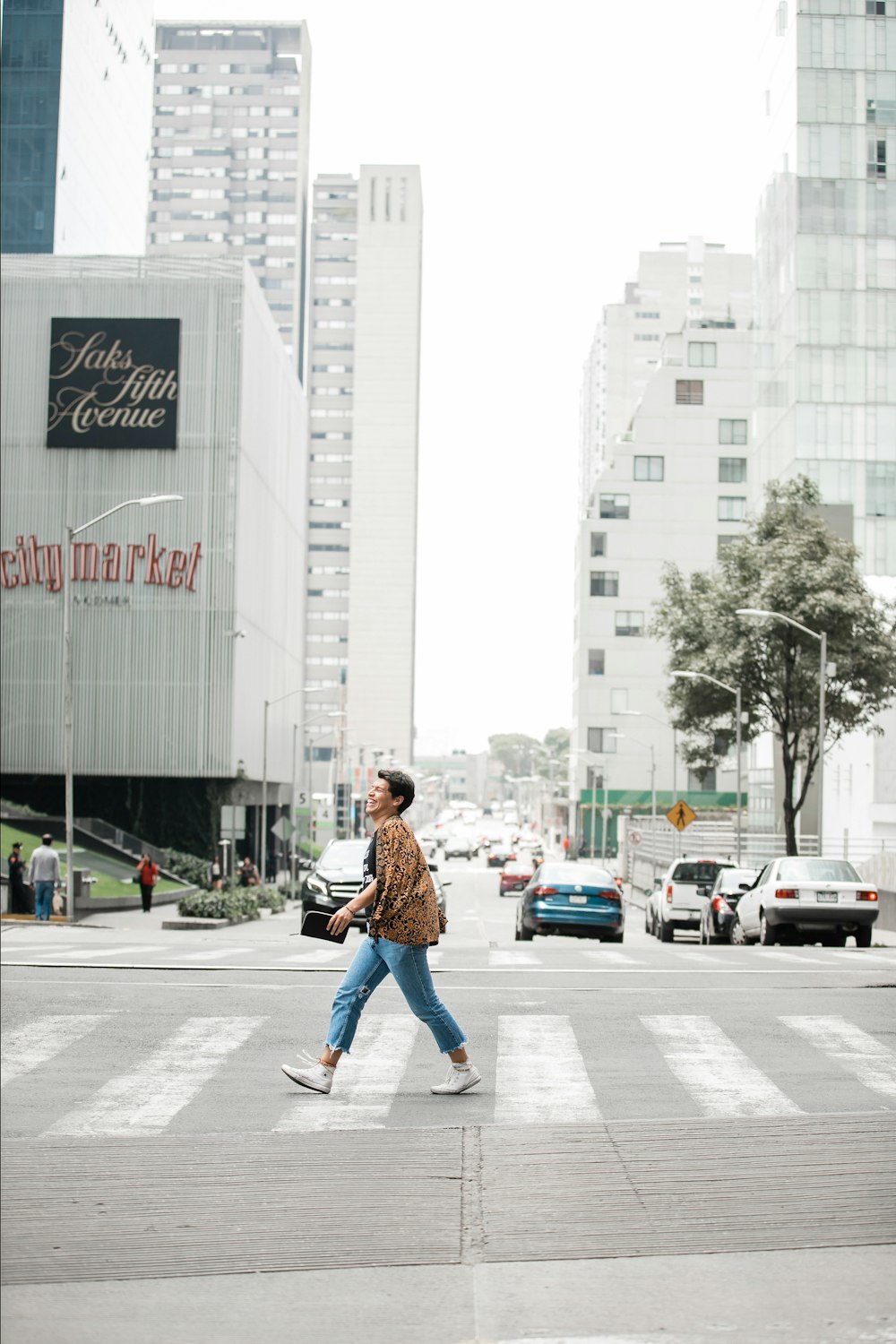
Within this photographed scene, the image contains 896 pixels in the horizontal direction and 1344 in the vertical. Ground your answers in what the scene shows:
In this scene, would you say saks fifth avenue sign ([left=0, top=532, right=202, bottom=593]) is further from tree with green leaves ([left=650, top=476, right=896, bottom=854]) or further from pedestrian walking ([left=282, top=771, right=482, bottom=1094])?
pedestrian walking ([left=282, top=771, right=482, bottom=1094])

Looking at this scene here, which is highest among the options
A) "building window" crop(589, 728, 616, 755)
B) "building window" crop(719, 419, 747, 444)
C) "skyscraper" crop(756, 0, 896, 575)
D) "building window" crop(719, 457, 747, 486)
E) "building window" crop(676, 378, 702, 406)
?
"building window" crop(676, 378, 702, 406)

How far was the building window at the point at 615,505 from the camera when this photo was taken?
398 ft

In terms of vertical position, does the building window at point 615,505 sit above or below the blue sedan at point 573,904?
above

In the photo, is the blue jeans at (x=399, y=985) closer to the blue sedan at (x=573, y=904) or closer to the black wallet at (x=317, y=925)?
the black wallet at (x=317, y=925)

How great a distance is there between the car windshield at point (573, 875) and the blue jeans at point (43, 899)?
648 inches

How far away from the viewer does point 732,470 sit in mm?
121062

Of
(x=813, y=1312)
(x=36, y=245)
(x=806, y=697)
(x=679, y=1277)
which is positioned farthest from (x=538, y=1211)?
(x=36, y=245)

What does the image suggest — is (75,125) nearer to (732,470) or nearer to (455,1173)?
(455,1173)

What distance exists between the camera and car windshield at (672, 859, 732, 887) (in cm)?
3769

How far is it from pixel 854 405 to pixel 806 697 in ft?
66.5

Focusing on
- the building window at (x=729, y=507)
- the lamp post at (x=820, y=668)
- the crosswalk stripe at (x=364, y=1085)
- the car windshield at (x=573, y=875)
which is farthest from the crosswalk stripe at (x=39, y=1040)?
the building window at (x=729, y=507)

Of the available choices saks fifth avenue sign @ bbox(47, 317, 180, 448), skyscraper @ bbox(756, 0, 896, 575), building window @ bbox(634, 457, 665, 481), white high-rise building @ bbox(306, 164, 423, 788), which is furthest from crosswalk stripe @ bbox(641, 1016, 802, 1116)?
white high-rise building @ bbox(306, 164, 423, 788)

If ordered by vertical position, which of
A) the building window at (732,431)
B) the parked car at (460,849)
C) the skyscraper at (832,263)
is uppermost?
the building window at (732,431)

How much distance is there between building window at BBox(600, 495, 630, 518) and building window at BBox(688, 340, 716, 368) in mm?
11469
